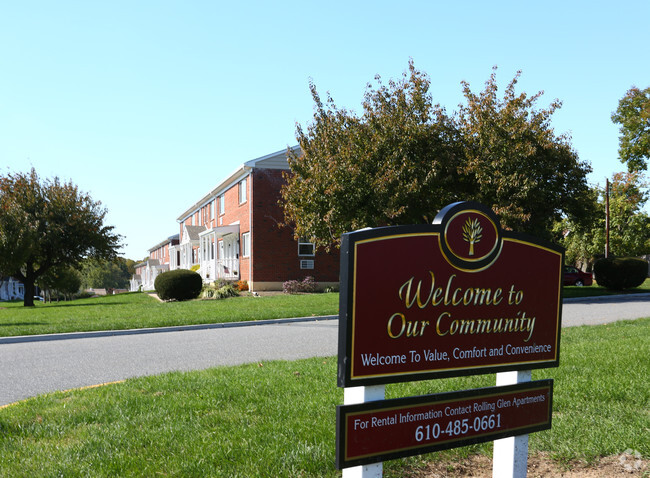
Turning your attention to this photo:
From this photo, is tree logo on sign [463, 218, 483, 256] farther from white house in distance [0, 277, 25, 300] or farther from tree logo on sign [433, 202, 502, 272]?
white house in distance [0, 277, 25, 300]

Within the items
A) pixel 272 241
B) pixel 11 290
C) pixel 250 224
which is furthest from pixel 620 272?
pixel 11 290

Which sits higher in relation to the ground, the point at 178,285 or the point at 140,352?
the point at 178,285

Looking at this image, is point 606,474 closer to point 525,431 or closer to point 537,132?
point 525,431


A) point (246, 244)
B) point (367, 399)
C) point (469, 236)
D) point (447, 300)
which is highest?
point (246, 244)

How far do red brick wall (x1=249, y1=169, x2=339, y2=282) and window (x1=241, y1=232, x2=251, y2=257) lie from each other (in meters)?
0.89

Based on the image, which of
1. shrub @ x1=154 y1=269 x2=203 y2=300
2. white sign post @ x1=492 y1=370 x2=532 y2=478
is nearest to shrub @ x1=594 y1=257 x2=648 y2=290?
shrub @ x1=154 y1=269 x2=203 y2=300

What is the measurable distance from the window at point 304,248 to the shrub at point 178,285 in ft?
19.4

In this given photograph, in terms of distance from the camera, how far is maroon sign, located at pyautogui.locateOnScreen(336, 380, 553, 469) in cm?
284

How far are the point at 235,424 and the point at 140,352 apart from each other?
5.78 m

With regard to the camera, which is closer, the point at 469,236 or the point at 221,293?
the point at 469,236

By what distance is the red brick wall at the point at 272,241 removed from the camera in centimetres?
2859

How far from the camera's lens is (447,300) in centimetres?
320

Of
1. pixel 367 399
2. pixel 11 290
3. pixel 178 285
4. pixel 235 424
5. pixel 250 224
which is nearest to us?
pixel 367 399

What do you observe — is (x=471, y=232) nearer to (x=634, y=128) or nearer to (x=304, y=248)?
(x=304, y=248)
